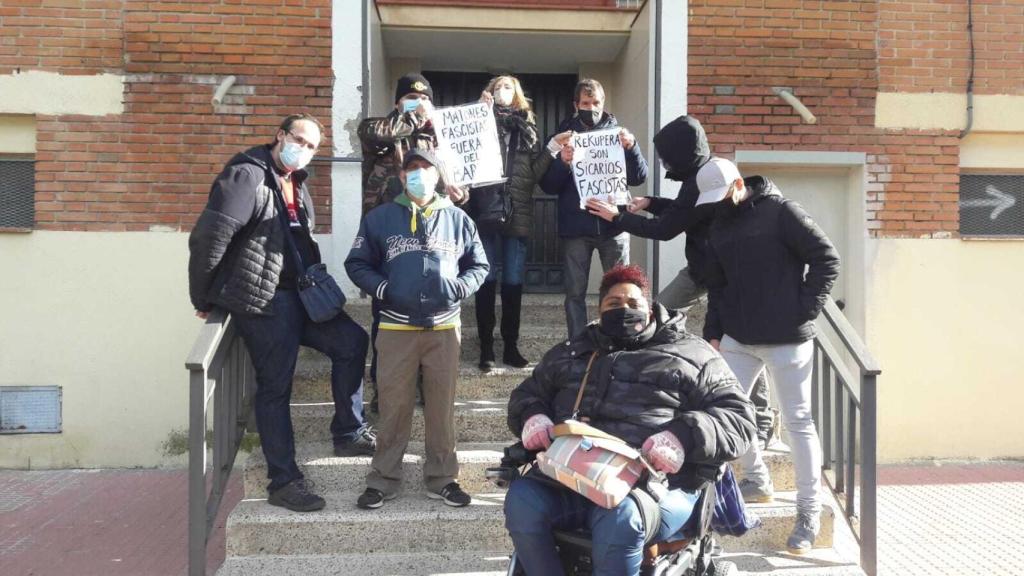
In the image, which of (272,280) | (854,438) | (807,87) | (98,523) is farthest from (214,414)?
(807,87)

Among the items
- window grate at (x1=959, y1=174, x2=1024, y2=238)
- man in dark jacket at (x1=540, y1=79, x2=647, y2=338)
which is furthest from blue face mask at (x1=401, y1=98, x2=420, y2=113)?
window grate at (x1=959, y1=174, x2=1024, y2=238)

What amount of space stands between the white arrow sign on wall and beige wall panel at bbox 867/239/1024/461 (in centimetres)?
33

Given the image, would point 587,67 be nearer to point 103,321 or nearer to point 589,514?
point 103,321

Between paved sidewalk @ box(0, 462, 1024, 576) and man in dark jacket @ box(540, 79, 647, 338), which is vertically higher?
man in dark jacket @ box(540, 79, 647, 338)

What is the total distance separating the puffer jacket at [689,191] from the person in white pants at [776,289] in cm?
12

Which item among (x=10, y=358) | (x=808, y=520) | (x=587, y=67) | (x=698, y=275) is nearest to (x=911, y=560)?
(x=808, y=520)

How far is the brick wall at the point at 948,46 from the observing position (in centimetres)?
725

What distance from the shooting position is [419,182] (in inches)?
186

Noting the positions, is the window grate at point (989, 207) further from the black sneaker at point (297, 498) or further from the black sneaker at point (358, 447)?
the black sneaker at point (297, 498)

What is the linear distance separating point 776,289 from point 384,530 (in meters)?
2.23

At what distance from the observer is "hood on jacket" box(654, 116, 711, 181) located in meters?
4.75

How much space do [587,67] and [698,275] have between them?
410cm

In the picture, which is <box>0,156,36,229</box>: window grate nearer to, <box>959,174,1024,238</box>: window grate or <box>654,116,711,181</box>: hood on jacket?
<box>654,116,711,181</box>: hood on jacket

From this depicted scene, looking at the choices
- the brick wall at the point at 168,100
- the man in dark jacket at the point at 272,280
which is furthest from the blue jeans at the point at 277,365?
the brick wall at the point at 168,100
